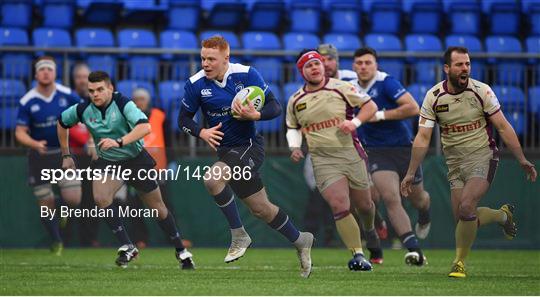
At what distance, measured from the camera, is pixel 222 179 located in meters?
11.0

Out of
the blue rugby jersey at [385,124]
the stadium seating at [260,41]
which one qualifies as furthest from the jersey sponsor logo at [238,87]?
the stadium seating at [260,41]

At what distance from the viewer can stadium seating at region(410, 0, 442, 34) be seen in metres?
21.5

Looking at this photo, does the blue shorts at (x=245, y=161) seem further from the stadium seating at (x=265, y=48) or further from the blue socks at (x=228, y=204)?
the stadium seating at (x=265, y=48)

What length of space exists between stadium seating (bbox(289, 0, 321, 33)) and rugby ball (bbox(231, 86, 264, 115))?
397 inches

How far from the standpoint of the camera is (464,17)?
71.1 feet

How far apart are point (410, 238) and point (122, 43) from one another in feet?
27.6

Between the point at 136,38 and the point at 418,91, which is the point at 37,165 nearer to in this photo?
the point at 136,38

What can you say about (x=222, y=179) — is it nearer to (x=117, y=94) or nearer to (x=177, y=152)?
(x=117, y=94)

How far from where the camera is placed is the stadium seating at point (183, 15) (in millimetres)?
20562

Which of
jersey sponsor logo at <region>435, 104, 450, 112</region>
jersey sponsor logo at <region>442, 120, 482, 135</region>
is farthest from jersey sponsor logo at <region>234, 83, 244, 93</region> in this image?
jersey sponsor logo at <region>442, 120, 482, 135</region>

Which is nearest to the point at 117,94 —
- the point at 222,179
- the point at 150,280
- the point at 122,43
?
the point at 222,179

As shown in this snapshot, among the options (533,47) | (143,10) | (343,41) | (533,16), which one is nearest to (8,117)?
(143,10)

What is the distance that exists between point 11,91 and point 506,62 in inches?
326

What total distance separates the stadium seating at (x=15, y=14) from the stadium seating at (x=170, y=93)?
3.75 metres
